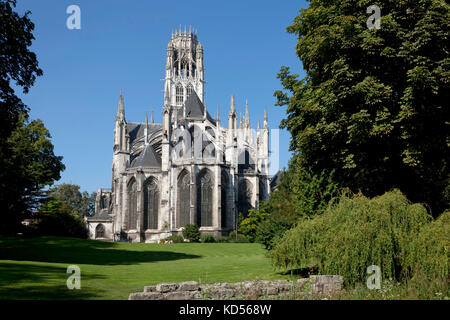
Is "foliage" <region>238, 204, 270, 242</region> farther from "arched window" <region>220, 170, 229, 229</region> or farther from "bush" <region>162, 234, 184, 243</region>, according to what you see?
"bush" <region>162, 234, 184, 243</region>

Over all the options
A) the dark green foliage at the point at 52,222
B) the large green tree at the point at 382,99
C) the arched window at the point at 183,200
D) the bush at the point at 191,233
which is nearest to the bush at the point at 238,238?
the bush at the point at 191,233

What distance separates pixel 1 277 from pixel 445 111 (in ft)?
62.0

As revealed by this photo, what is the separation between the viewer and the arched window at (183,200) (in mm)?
60219

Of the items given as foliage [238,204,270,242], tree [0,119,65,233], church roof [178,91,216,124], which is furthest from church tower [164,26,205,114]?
tree [0,119,65,233]

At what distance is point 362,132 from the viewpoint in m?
18.6

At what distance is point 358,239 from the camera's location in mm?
14531

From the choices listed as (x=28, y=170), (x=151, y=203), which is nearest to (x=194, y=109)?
(x=151, y=203)

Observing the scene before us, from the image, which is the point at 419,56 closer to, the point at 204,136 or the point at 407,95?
the point at 407,95

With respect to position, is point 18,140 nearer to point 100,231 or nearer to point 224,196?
point 224,196

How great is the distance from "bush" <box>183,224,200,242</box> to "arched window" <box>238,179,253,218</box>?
1208 centimetres

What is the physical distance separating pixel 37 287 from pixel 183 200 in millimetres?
48257

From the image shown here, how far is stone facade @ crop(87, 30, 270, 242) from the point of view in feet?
199

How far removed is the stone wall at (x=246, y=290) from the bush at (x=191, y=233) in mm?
41890
